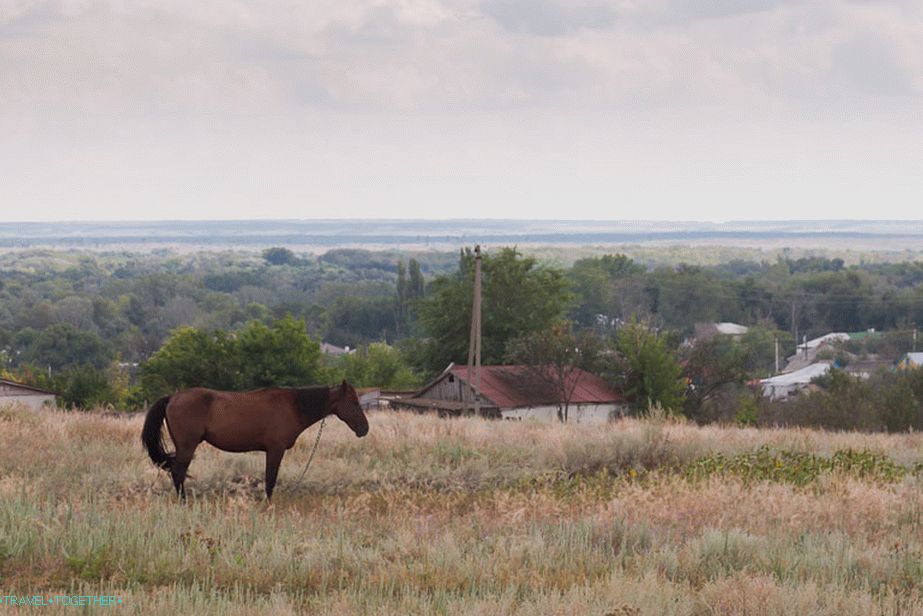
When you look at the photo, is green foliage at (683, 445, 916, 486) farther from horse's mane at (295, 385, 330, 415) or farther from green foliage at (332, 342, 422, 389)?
green foliage at (332, 342, 422, 389)

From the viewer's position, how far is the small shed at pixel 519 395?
226 feet

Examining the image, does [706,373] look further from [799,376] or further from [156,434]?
[799,376]

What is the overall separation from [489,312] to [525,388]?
1417cm

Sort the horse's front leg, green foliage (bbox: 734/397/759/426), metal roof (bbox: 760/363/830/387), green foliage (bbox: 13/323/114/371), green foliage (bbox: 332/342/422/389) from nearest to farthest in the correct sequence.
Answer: the horse's front leg < green foliage (bbox: 734/397/759/426) < green foliage (bbox: 332/342/422/389) < metal roof (bbox: 760/363/830/387) < green foliage (bbox: 13/323/114/371)

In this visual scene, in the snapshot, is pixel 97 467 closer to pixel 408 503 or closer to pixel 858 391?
pixel 408 503

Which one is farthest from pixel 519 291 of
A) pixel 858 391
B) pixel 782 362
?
pixel 782 362

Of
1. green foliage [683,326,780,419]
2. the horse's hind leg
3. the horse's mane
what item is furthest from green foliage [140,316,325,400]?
the horse's hind leg

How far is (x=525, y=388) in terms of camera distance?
71000mm

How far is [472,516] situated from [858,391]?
53526mm

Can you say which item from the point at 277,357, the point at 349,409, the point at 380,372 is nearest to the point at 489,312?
the point at 277,357

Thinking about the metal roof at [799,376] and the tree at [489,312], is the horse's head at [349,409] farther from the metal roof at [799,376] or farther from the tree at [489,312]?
the metal roof at [799,376]

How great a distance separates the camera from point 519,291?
8606 centimetres

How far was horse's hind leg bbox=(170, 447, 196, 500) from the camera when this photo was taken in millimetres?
14656

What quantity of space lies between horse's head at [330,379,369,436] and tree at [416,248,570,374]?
66744 millimetres
